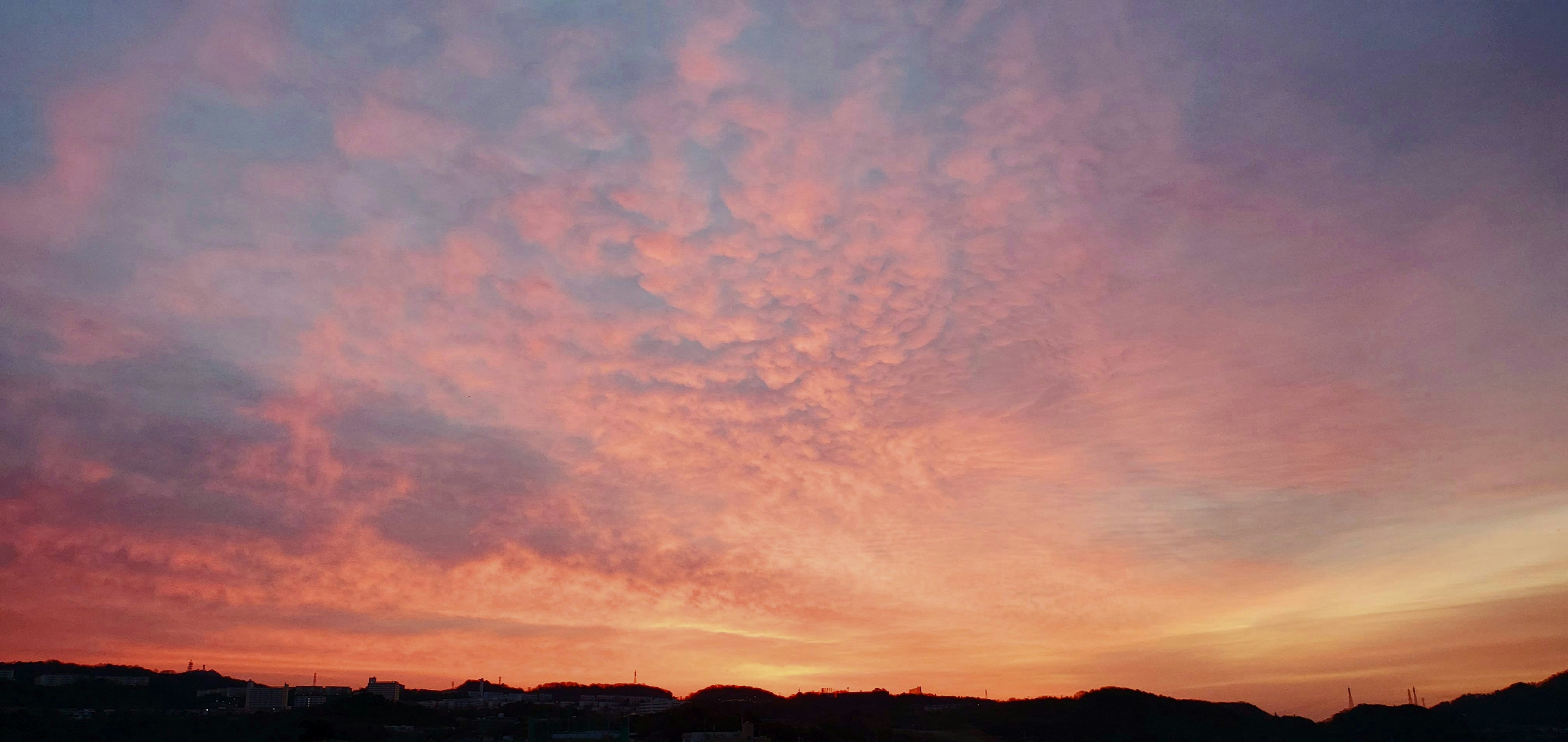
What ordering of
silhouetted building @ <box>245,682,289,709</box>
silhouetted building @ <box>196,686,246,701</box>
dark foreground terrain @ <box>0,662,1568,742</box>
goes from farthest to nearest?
1. silhouetted building @ <box>196,686,246,701</box>
2. silhouetted building @ <box>245,682,289,709</box>
3. dark foreground terrain @ <box>0,662,1568,742</box>

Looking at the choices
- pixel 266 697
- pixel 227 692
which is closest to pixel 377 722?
pixel 266 697

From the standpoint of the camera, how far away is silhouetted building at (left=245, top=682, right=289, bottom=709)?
6698 inches

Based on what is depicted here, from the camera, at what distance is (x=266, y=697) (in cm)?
17312

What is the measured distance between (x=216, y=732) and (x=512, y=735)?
4020 centimetres

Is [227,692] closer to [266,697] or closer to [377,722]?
[266,697]

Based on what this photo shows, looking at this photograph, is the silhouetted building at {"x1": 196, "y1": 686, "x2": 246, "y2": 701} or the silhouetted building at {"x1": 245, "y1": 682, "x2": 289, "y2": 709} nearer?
the silhouetted building at {"x1": 245, "y1": 682, "x2": 289, "y2": 709}

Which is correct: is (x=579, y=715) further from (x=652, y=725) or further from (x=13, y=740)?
(x=13, y=740)

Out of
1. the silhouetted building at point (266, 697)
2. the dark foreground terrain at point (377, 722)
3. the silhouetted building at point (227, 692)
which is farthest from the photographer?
the silhouetted building at point (227, 692)

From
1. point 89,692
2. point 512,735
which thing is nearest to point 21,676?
point 89,692

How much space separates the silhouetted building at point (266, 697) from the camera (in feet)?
558

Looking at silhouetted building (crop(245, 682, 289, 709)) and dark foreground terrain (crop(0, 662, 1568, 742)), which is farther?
silhouetted building (crop(245, 682, 289, 709))

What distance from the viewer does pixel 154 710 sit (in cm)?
15162

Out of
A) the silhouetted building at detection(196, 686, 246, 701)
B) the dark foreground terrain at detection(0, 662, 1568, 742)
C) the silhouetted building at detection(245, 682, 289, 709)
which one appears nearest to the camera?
the dark foreground terrain at detection(0, 662, 1568, 742)

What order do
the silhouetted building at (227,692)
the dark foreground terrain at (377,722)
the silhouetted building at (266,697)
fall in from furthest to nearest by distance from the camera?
the silhouetted building at (227,692) → the silhouetted building at (266,697) → the dark foreground terrain at (377,722)
